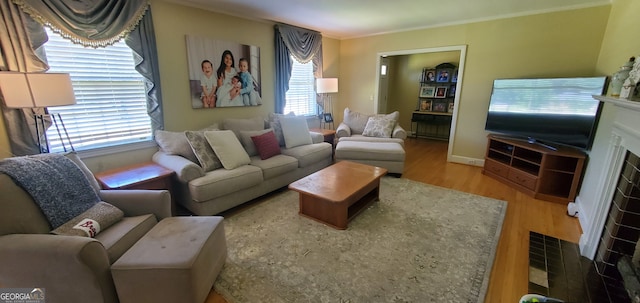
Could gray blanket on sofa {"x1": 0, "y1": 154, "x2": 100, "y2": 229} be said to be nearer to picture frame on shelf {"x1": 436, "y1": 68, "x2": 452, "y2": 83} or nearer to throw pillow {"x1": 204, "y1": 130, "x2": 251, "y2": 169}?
throw pillow {"x1": 204, "y1": 130, "x2": 251, "y2": 169}

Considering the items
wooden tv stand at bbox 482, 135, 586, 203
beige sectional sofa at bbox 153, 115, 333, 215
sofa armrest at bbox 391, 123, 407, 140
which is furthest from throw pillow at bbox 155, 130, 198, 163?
wooden tv stand at bbox 482, 135, 586, 203

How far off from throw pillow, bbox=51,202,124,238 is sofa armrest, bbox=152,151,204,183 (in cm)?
71

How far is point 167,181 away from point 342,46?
4.46 meters

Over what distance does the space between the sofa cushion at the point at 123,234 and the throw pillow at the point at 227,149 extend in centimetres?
106

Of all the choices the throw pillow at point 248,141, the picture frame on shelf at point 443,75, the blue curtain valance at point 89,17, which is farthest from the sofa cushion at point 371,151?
the picture frame on shelf at point 443,75

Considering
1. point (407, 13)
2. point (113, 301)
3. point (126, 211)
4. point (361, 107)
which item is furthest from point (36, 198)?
point (361, 107)

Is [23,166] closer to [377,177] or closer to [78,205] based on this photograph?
[78,205]

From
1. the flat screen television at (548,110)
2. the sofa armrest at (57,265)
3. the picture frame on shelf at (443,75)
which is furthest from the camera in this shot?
the picture frame on shelf at (443,75)

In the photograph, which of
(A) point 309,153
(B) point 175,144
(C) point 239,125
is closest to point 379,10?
(A) point 309,153

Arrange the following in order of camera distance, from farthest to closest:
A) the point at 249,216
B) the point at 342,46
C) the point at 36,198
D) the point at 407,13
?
the point at 342,46, the point at 407,13, the point at 249,216, the point at 36,198

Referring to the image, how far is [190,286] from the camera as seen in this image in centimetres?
143

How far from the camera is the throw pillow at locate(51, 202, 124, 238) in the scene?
1.55 metres

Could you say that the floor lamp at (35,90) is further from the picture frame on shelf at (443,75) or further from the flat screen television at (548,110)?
the picture frame on shelf at (443,75)

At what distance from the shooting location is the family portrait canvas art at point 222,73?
129 inches
